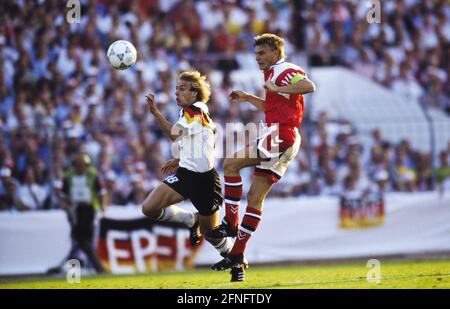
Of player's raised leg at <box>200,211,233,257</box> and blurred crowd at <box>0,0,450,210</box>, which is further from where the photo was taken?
blurred crowd at <box>0,0,450,210</box>

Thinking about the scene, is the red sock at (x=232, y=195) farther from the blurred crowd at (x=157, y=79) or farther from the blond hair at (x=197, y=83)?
the blurred crowd at (x=157, y=79)

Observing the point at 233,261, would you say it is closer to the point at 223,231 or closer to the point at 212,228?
the point at 223,231

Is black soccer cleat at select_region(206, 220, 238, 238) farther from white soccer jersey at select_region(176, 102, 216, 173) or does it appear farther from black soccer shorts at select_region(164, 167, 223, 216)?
white soccer jersey at select_region(176, 102, 216, 173)

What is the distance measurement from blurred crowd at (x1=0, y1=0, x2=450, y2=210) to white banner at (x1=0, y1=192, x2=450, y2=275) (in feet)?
1.73

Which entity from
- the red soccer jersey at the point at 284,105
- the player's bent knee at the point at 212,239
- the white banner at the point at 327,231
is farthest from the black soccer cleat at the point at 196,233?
the white banner at the point at 327,231

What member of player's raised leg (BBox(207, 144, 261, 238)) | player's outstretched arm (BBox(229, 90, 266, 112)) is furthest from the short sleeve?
player's raised leg (BBox(207, 144, 261, 238))

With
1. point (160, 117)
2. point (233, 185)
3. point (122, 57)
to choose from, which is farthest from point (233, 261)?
point (122, 57)

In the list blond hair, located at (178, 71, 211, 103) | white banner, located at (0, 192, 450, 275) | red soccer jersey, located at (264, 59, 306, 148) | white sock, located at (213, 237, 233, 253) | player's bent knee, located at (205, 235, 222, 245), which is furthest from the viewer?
white banner, located at (0, 192, 450, 275)

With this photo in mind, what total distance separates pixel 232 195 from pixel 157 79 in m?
8.78

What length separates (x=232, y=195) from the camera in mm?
11414

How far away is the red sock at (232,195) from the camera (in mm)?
11414

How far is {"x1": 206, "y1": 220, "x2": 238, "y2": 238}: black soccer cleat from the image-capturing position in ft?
37.3
